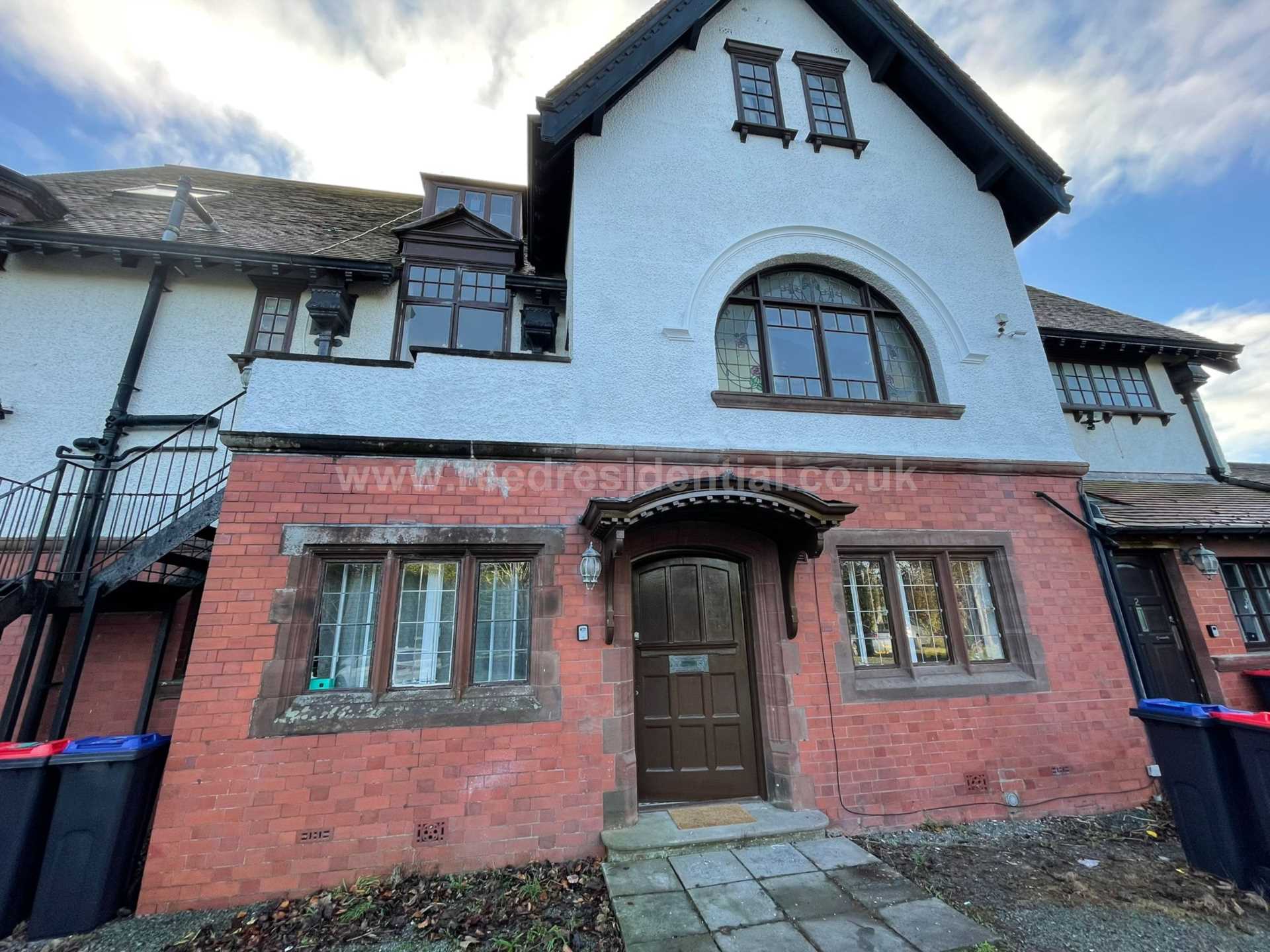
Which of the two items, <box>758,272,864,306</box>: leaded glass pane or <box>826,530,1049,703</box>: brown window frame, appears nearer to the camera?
<box>826,530,1049,703</box>: brown window frame

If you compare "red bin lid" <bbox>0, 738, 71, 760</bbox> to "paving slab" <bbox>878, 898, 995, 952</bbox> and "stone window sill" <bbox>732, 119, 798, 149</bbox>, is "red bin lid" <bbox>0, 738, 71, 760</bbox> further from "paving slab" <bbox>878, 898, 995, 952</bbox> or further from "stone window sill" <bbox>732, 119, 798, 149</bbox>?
"stone window sill" <bbox>732, 119, 798, 149</bbox>

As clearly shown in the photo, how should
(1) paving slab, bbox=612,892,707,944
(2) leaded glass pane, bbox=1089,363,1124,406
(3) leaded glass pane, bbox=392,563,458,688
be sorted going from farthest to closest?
(2) leaded glass pane, bbox=1089,363,1124,406 → (3) leaded glass pane, bbox=392,563,458,688 → (1) paving slab, bbox=612,892,707,944

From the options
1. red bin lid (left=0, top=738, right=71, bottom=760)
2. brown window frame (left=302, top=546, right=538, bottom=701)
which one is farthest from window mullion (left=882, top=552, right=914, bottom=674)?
red bin lid (left=0, top=738, right=71, bottom=760)

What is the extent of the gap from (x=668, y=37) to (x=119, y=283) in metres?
8.03

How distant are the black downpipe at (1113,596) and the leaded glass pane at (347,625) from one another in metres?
7.88

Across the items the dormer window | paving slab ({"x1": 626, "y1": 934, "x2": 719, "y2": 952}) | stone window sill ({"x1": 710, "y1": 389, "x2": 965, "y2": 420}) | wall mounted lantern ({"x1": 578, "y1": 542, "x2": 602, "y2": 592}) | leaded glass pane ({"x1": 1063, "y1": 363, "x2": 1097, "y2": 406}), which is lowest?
paving slab ({"x1": 626, "y1": 934, "x2": 719, "y2": 952})

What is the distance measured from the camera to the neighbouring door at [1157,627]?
6.35 meters

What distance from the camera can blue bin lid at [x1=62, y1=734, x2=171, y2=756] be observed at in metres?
3.79

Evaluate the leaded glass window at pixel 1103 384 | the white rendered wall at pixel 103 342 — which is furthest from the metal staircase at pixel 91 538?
the leaded glass window at pixel 1103 384

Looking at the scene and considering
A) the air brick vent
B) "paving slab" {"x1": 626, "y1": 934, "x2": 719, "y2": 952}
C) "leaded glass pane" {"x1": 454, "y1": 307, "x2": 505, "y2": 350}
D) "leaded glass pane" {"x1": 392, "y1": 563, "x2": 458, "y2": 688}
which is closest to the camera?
→ "paving slab" {"x1": 626, "y1": 934, "x2": 719, "y2": 952}

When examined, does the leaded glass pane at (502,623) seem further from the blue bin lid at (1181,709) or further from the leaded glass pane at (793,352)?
the blue bin lid at (1181,709)

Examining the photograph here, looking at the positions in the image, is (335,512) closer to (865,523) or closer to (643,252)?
(643,252)

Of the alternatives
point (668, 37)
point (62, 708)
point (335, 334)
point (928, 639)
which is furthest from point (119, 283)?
point (928, 639)

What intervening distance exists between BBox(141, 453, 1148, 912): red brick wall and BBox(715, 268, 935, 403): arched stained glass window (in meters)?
1.30
